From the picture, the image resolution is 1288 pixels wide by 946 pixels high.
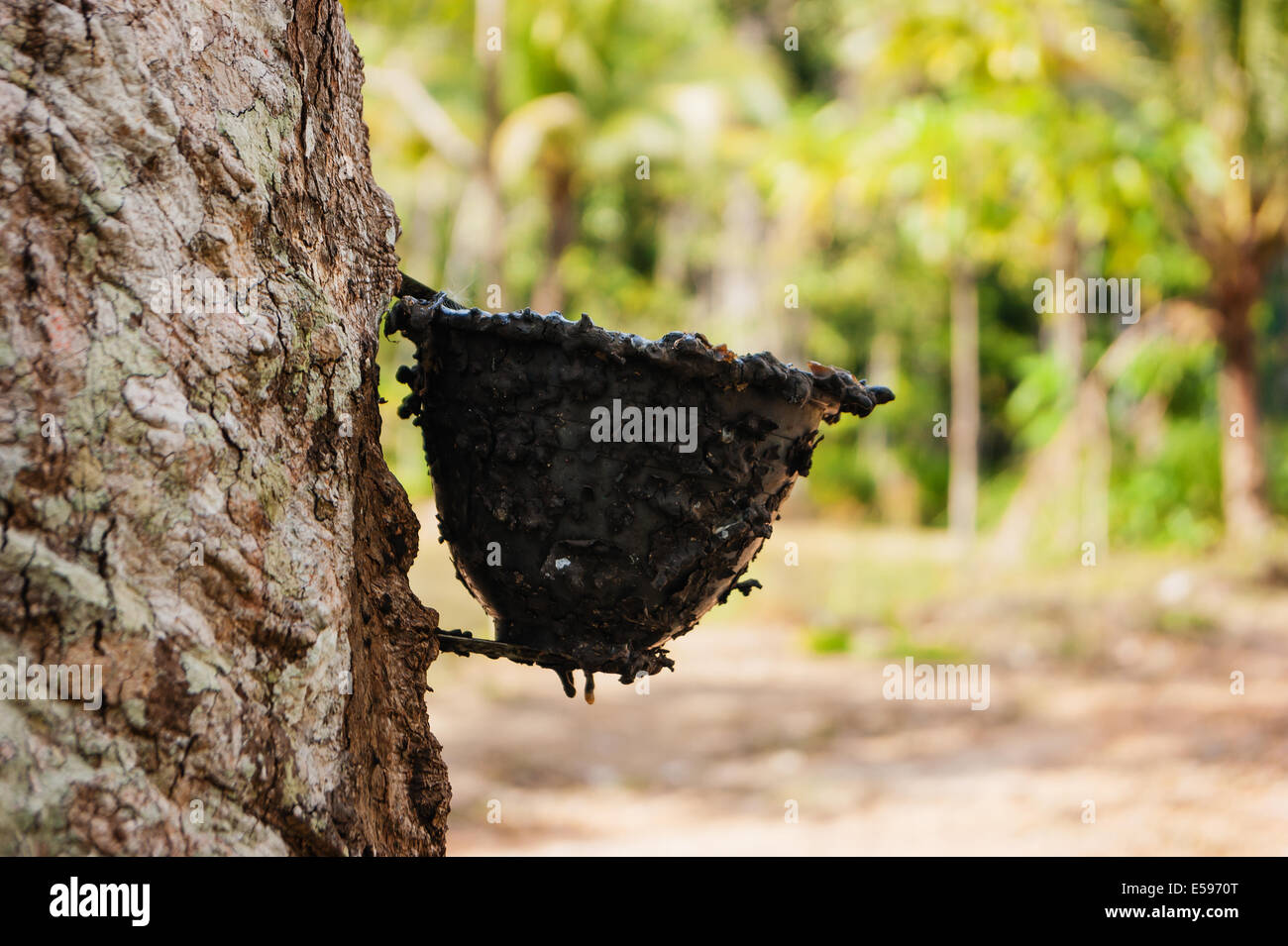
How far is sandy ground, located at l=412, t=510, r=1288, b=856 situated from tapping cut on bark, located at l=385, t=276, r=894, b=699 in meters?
3.46

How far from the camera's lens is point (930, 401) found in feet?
67.9

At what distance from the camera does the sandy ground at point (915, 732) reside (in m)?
4.95

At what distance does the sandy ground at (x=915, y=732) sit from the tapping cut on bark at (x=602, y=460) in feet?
11.4

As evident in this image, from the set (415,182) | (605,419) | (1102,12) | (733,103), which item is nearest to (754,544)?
(605,419)

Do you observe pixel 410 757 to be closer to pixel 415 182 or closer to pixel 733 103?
pixel 733 103

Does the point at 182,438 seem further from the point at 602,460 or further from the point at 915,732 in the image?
the point at 915,732

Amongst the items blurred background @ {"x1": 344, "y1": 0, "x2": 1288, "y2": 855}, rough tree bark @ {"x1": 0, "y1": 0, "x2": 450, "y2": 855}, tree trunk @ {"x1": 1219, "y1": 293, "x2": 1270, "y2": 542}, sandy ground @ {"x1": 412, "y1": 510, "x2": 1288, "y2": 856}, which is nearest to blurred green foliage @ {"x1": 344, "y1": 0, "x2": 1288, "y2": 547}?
blurred background @ {"x1": 344, "y1": 0, "x2": 1288, "y2": 855}

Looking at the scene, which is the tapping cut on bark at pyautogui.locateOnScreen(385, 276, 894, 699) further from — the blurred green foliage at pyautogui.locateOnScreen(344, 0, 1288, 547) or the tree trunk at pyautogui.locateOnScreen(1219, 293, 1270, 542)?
the tree trunk at pyautogui.locateOnScreen(1219, 293, 1270, 542)

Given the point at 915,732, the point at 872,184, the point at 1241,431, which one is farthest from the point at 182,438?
the point at 1241,431

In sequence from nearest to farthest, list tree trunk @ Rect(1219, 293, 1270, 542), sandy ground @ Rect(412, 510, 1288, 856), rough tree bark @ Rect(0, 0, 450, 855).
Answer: rough tree bark @ Rect(0, 0, 450, 855) → sandy ground @ Rect(412, 510, 1288, 856) → tree trunk @ Rect(1219, 293, 1270, 542)

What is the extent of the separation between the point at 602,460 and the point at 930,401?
2001cm

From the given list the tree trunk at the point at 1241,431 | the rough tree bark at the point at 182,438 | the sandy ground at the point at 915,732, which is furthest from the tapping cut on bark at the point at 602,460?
the tree trunk at the point at 1241,431

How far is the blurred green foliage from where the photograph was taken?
9719mm

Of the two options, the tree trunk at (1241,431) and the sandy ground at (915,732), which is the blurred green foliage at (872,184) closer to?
the tree trunk at (1241,431)
